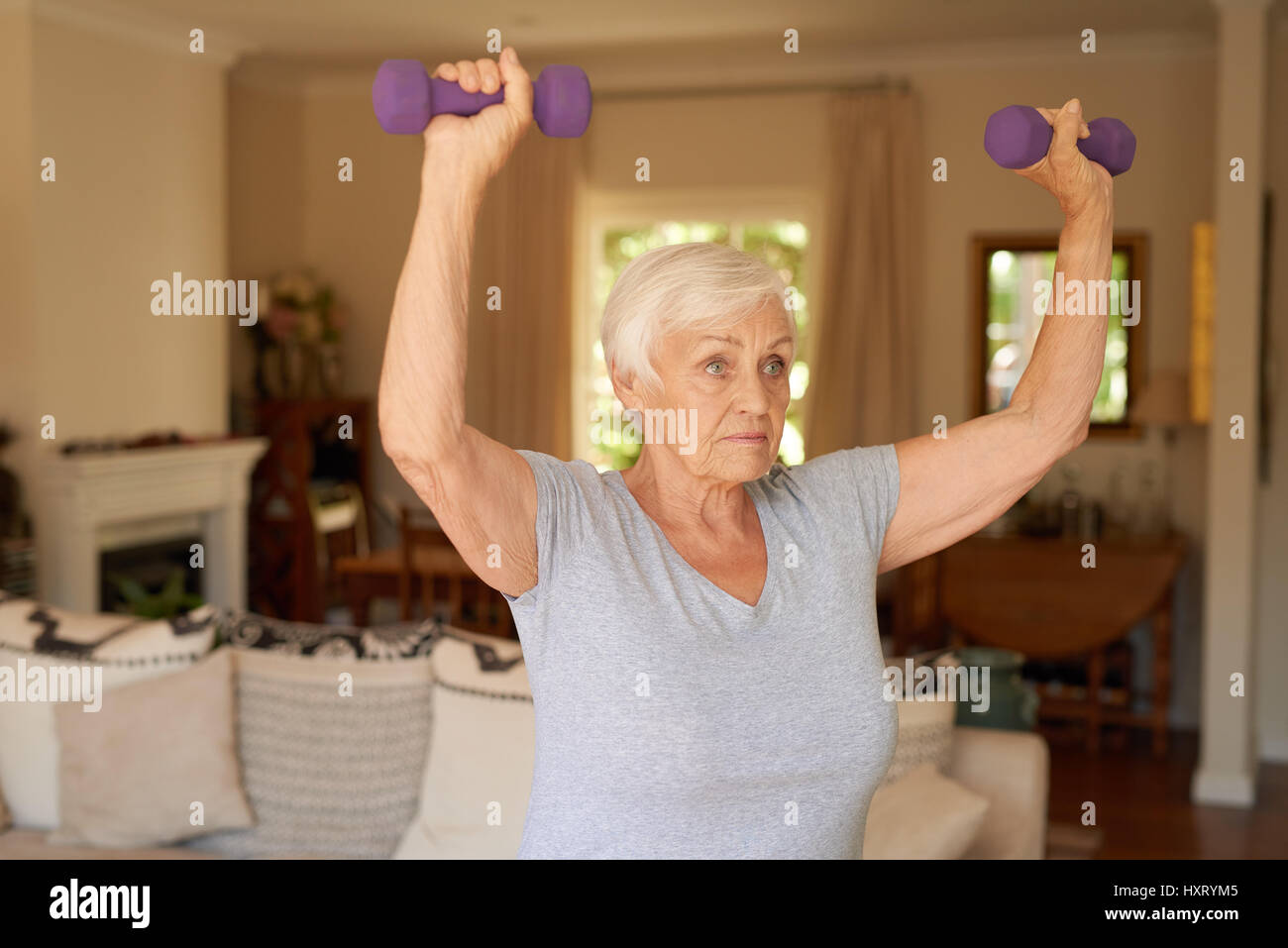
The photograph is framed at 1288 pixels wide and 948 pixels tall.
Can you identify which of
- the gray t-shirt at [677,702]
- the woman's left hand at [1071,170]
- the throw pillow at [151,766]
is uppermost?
the woman's left hand at [1071,170]

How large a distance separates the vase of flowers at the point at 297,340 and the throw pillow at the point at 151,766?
3233 mm

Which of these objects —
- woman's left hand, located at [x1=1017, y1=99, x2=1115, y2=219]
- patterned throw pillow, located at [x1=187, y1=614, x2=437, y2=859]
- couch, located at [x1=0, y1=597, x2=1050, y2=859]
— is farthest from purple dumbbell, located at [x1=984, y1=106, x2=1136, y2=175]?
patterned throw pillow, located at [x1=187, y1=614, x2=437, y2=859]

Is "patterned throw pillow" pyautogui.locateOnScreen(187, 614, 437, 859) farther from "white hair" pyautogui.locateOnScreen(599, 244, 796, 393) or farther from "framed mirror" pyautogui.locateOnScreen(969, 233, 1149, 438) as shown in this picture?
"framed mirror" pyautogui.locateOnScreen(969, 233, 1149, 438)

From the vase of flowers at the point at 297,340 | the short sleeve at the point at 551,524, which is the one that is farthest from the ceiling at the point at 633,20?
the short sleeve at the point at 551,524

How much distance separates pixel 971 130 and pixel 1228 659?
240 cm

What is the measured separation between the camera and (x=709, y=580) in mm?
1055

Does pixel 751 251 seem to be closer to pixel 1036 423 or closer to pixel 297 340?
pixel 297 340

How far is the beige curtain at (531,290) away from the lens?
5852 millimetres

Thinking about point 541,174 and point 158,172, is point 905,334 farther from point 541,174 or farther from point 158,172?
point 158,172

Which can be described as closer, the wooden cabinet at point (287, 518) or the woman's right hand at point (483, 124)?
the woman's right hand at point (483, 124)

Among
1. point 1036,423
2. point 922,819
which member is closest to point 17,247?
point 922,819

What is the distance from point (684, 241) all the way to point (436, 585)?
1.88m

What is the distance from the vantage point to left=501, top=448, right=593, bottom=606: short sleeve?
1.00m

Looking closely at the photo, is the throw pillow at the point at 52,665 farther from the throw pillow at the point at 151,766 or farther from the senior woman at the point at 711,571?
the senior woman at the point at 711,571
